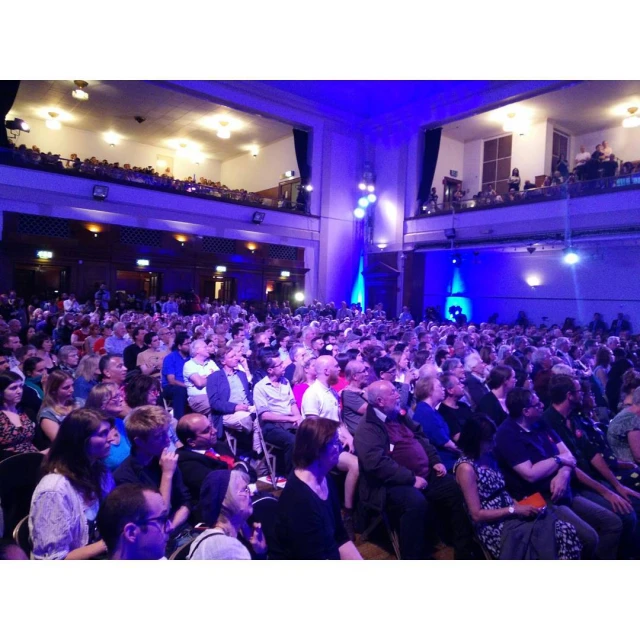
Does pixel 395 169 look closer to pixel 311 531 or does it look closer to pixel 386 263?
pixel 386 263

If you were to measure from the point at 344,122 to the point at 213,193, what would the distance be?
543cm

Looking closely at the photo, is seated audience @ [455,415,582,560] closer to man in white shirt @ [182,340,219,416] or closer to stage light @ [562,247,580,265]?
man in white shirt @ [182,340,219,416]

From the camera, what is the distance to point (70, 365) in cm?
441

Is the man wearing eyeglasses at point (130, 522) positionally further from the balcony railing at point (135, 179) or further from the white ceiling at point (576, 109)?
the white ceiling at point (576, 109)

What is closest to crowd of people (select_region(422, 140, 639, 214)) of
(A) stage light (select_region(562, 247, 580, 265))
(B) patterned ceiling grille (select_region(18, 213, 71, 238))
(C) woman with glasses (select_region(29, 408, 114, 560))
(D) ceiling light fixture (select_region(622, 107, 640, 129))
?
(A) stage light (select_region(562, 247, 580, 265))

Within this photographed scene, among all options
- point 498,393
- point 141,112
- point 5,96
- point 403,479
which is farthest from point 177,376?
point 141,112

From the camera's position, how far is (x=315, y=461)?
2029 mm

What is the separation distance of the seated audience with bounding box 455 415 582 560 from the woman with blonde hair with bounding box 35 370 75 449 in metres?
2.29

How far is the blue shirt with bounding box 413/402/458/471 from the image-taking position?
3205mm

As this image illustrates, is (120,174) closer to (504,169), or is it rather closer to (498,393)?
(498,393)

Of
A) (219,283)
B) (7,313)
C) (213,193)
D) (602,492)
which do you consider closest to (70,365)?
(602,492)

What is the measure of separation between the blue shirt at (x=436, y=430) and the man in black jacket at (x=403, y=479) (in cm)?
13
